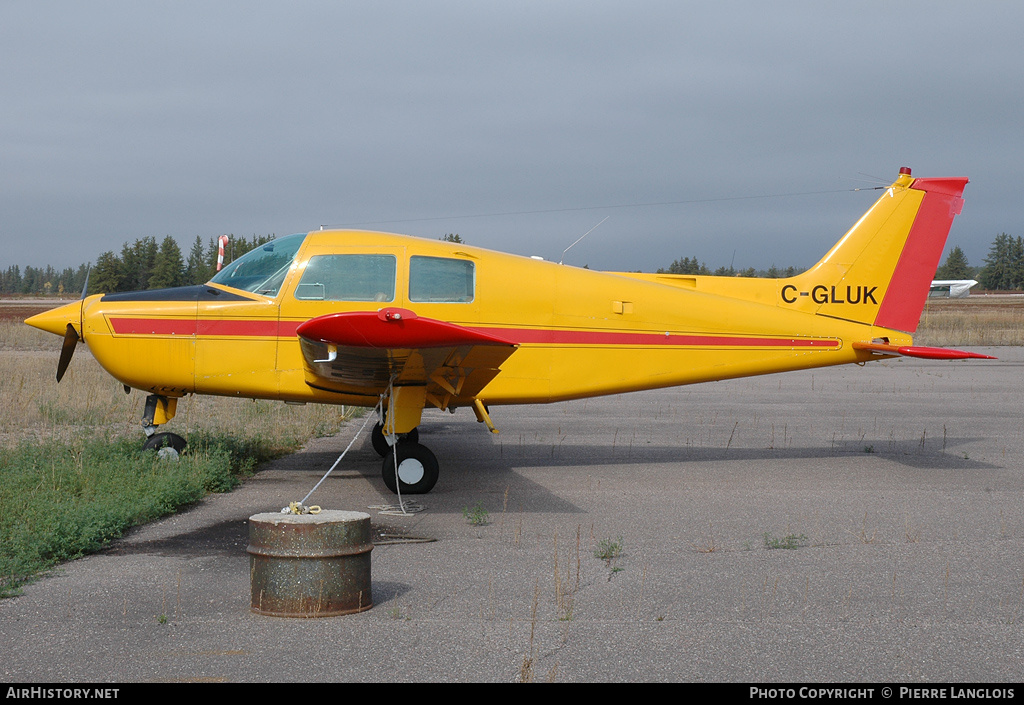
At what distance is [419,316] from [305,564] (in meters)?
3.66

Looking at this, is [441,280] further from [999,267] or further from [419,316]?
[999,267]

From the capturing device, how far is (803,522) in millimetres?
7066

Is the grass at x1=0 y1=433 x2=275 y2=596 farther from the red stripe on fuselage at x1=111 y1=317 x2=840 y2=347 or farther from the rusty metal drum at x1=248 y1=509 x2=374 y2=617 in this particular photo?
the rusty metal drum at x1=248 y1=509 x2=374 y2=617

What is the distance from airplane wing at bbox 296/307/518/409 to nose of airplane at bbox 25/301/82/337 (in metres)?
2.39

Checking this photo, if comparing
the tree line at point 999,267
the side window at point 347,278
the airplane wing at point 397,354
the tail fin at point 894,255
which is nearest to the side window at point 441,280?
the side window at point 347,278

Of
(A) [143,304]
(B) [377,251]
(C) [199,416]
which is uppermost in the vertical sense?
(B) [377,251]

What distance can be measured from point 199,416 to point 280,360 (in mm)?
5717

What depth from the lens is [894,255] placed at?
34.1 ft

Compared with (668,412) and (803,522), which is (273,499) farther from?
(668,412)

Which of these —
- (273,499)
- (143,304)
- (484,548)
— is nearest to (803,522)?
(484,548)

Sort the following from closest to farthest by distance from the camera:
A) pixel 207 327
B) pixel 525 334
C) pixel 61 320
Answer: pixel 207 327
pixel 61 320
pixel 525 334

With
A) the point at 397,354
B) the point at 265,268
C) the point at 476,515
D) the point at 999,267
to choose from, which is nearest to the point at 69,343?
the point at 265,268

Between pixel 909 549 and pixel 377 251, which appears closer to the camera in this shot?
pixel 909 549

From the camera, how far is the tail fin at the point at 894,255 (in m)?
10.2
